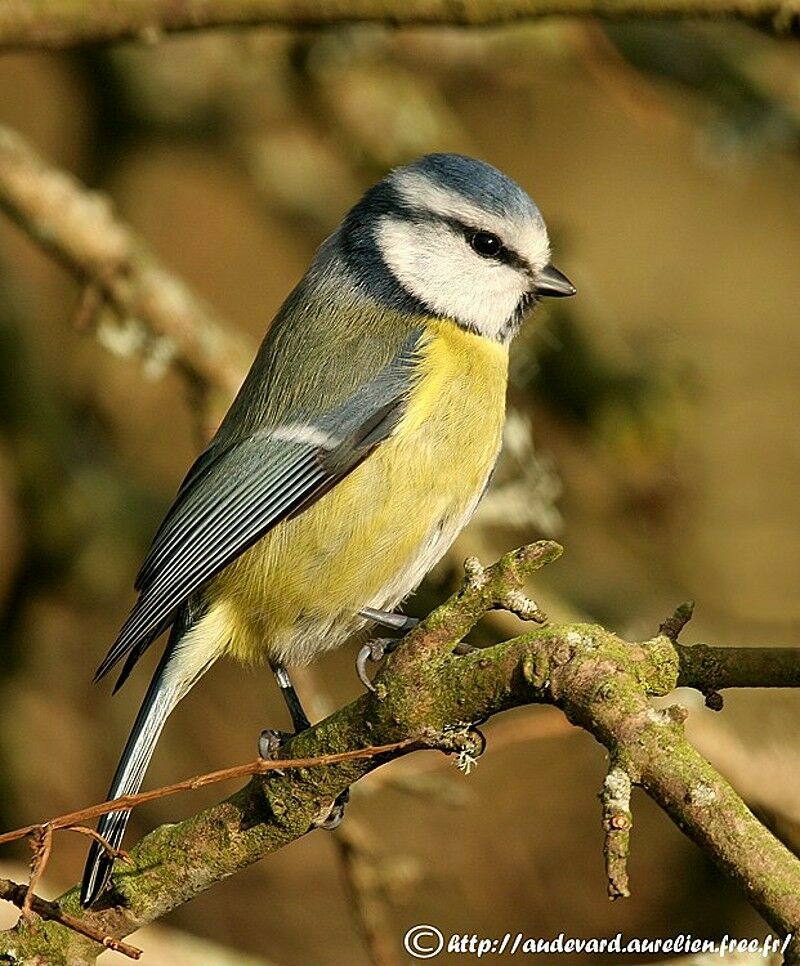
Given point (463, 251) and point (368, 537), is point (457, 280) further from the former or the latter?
point (368, 537)

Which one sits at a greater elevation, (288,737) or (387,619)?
(387,619)

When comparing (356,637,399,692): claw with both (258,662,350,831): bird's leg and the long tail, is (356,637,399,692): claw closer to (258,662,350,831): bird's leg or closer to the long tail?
(258,662,350,831): bird's leg

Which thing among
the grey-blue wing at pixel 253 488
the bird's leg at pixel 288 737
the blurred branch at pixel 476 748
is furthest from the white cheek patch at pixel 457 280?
the blurred branch at pixel 476 748

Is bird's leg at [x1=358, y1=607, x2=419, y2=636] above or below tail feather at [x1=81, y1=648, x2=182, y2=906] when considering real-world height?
above

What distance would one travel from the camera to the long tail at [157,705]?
2047mm

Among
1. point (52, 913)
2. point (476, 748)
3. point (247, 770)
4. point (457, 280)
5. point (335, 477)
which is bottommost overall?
point (52, 913)

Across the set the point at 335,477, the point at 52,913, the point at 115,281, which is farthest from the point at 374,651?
the point at 115,281

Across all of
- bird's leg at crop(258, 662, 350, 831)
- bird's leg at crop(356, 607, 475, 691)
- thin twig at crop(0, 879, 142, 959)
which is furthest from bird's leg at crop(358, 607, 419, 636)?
thin twig at crop(0, 879, 142, 959)

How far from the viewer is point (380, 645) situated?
2096mm

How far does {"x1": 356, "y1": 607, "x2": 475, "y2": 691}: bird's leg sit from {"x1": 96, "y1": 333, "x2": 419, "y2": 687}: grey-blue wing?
0.22 meters

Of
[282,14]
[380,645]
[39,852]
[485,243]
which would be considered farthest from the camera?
[282,14]

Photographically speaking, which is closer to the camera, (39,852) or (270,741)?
(39,852)

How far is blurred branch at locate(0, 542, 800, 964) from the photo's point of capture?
1.37 metres

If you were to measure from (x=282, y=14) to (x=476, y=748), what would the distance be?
168cm
